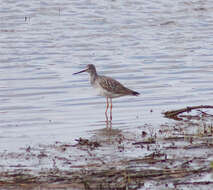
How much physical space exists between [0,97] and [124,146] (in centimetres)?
492

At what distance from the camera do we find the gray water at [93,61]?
1075 cm

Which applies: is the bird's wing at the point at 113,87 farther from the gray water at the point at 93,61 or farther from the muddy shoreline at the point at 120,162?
the muddy shoreline at the point at 120,162

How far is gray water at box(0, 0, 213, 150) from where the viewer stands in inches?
423

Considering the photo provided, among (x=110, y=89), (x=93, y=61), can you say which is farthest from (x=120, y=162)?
(x=93, y=61)

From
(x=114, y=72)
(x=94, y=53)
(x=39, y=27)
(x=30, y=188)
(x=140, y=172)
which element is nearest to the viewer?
(x=30, y=188)

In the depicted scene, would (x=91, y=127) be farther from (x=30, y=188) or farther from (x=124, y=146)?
(x=30, y=188)

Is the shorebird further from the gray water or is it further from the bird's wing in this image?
the gray water

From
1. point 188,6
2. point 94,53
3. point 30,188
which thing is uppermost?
point 188,6

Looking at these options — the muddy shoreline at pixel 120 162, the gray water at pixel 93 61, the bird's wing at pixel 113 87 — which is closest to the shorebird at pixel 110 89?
the bird's wing at pixel 113 87

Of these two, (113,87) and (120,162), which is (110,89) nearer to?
(113,87)

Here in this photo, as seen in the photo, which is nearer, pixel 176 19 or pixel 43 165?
pixel 43 165

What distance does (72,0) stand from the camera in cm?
2686

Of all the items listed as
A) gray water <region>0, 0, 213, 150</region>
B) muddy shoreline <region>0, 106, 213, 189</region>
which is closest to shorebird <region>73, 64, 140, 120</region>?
gray water <region>0, 0, 213, 150</region>

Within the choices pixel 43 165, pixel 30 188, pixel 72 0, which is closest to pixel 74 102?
pixel 43 165
